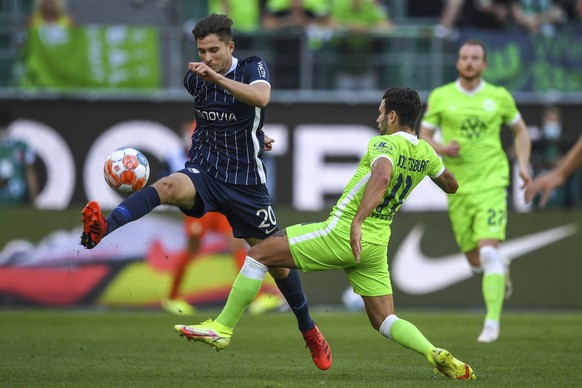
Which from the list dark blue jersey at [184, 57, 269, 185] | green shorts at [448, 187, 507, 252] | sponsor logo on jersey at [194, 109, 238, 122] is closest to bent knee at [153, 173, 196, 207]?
dark blue jersey at [184, 57, 269, 185]

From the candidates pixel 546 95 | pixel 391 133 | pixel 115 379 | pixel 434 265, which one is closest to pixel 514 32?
pixel 546 95

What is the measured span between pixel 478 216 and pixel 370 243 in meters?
3.62

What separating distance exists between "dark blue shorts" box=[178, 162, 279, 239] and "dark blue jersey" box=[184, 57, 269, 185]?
60 mm

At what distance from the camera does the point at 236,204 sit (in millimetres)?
8625

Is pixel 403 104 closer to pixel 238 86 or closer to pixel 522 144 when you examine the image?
pixel 238 86

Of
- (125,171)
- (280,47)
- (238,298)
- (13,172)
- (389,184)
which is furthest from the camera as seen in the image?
(280,47)

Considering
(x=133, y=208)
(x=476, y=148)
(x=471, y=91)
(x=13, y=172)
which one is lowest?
(x=13, y=172)

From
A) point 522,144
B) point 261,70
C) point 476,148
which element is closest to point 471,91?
point 476,148

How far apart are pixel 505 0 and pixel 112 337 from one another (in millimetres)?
9861

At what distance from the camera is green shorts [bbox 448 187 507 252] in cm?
1121

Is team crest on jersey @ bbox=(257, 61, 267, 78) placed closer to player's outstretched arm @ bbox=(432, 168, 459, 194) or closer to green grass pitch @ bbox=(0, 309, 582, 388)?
player's outstretched arm @ bbox=(432, 168, 459, 194)

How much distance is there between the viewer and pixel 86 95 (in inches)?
675

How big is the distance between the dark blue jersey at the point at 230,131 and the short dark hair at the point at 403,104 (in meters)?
1.07

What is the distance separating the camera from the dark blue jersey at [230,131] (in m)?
8.65
